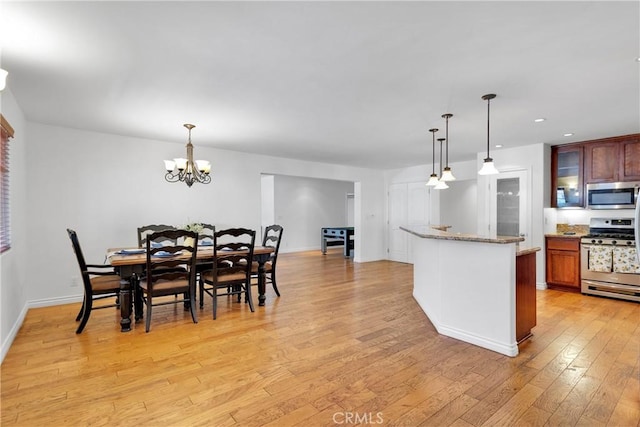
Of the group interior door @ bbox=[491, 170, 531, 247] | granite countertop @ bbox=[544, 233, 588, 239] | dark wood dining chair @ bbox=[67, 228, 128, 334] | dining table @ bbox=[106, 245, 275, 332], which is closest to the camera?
dark wood dining chair @ bbox=[67, 228, 128, 334]

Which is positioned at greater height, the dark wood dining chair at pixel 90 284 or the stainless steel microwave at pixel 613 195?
the stainless steel microwave at pixel 613 195

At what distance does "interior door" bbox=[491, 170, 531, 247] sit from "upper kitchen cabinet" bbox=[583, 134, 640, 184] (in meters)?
0.85

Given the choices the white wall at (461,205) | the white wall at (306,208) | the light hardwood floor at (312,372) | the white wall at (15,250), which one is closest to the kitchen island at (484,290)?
the light hardwood floor at (312,372)

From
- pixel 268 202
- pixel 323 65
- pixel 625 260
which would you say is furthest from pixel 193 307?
pixel 268 202

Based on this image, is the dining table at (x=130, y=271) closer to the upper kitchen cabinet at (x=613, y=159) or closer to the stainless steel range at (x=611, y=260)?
the stainless steel range at (x=611, y=260)

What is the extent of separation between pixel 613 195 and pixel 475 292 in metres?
3.47

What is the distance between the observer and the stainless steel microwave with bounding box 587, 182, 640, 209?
4566 millimetres

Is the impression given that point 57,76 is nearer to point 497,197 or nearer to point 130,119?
point 130,119

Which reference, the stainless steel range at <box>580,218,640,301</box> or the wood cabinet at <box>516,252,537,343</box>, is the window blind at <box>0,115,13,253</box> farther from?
the stainless steel range at <box>580,218,640,301</box>

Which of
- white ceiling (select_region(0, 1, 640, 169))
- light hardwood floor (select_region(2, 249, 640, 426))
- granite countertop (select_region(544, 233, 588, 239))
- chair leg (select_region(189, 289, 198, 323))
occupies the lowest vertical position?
light hardwood floor (select_region(2, 249, 640, 426))

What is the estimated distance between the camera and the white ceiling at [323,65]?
181cm

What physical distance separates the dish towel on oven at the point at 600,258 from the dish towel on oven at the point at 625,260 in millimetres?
54

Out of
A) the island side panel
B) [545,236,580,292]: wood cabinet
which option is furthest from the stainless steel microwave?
the island side panel

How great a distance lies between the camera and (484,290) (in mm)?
2908
